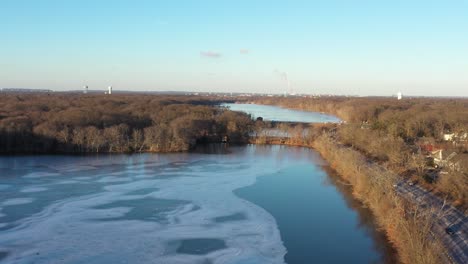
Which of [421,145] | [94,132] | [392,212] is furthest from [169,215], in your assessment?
[421,145]

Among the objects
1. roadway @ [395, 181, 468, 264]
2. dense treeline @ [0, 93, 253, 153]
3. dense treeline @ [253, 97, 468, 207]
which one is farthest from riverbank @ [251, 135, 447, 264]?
dense treeline @ [0, 93, 253, 153]

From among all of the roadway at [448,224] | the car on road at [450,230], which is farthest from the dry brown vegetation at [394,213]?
the car on road at [450,230]

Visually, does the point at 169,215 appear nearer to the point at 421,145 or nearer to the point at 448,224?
the point at 448,224

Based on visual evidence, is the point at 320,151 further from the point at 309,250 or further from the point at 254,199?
the point at 309,250

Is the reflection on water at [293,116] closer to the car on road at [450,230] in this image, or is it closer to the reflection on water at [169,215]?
the reflection on water at [169,215]

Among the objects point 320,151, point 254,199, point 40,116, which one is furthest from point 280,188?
point 40,116

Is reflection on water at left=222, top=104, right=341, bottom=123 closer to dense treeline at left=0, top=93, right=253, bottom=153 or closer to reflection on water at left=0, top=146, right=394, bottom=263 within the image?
dense treeline at left=0, top=93, right=253, bottom=153
